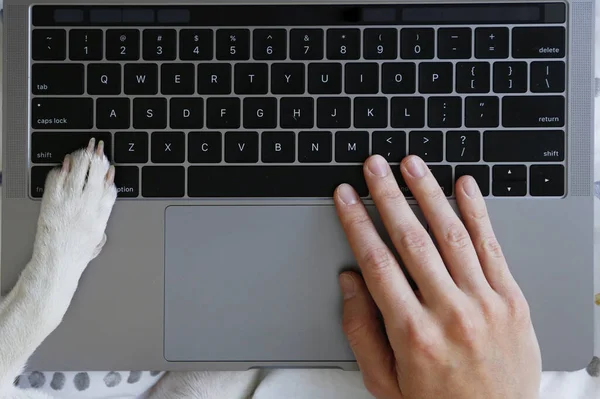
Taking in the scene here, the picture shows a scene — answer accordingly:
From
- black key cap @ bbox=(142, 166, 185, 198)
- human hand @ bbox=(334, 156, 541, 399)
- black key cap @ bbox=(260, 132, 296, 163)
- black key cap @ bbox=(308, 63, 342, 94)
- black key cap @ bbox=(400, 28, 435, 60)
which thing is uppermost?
black key cap @ bbox=(400, 28, 435, 60)

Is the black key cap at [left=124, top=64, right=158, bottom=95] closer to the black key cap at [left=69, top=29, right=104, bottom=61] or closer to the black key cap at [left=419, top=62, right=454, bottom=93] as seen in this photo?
the black key cap at [left=69, top=29, right=104, bottom=61]

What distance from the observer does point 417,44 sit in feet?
2.36

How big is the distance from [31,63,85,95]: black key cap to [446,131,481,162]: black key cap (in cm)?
53

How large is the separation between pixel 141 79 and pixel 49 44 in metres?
0.14

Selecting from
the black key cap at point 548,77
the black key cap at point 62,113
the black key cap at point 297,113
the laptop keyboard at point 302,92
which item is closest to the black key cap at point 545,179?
the laptop keyboard at point 302,92

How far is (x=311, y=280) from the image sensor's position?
74 cm

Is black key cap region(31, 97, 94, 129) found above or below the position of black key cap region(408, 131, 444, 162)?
above

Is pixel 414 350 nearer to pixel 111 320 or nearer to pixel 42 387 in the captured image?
pixel 111 320

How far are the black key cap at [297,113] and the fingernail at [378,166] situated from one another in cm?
10

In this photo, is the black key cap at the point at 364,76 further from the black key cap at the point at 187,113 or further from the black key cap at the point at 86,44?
the black key cap at the point at 86,44

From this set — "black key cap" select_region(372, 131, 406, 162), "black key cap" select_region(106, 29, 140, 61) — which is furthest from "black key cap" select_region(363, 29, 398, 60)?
"black key cap" select_region(106, 29, 140, 61)

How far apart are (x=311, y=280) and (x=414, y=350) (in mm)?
173

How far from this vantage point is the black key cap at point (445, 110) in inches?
28.4

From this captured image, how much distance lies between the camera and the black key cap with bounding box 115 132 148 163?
73cm
